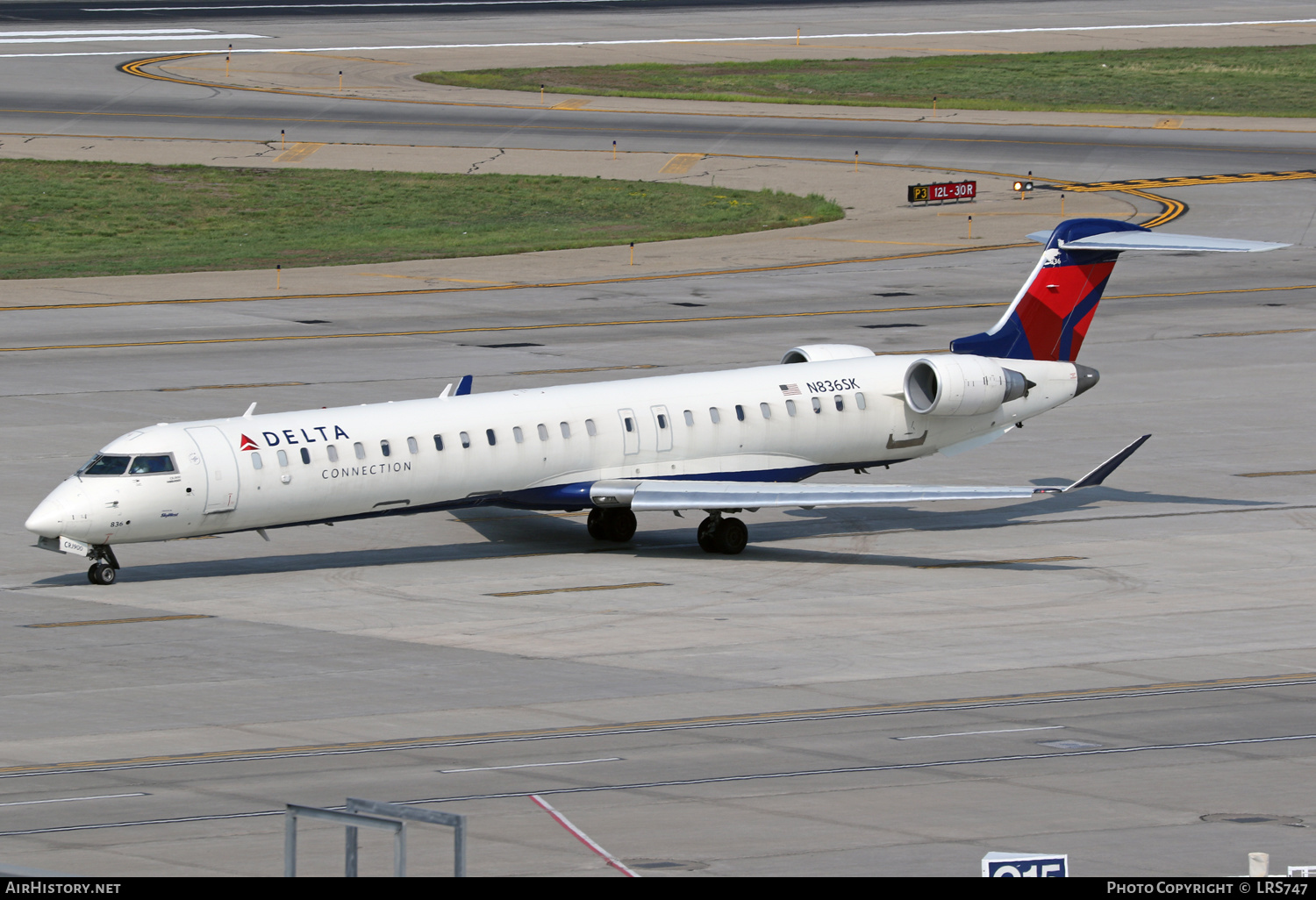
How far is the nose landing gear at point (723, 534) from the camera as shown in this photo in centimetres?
3544

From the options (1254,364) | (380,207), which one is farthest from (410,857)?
(380,207)

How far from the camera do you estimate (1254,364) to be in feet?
174

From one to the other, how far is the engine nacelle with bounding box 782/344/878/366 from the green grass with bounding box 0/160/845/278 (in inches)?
1363

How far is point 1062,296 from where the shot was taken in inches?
1577

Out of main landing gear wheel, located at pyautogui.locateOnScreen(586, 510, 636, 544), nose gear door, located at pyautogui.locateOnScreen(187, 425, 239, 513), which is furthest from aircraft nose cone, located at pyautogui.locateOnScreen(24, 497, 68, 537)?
main landing gear wheel, located at pyautogui.locateOnScreen(586, 510, 636, 544)

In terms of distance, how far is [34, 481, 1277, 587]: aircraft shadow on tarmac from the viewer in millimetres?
34438

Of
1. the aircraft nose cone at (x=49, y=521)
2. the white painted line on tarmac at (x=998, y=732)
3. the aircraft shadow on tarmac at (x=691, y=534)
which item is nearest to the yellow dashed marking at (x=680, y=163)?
the aircraft shadow on tarmac at (x=691, y=534)

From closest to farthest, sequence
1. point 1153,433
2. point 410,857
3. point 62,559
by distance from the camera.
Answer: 1. point 410,857
2. point 62,559
3. point 1153,433

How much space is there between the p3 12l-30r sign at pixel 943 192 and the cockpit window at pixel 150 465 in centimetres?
5319

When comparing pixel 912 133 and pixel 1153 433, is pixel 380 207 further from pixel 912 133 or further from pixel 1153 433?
pixel 1153 433

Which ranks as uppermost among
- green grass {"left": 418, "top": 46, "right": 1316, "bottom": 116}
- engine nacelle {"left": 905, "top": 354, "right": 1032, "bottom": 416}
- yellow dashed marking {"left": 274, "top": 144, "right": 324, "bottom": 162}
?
green grass {"left": 418, "top": 46, "right": 1316, "bottom": 116}

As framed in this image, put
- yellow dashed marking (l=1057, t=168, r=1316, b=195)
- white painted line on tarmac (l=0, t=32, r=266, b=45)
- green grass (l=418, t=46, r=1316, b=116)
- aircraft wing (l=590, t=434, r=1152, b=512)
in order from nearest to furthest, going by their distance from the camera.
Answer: aircraft wing (l=590, t=434, r=1152, b=512)
yellow dashed marking (l=1057, t=168, r=1316, b=195)
green grass (l=418, t=46, r=1316, b=116)
white painted line on tarmac (l=0, t=32, r=266, b=45)

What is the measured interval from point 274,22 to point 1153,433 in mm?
95713

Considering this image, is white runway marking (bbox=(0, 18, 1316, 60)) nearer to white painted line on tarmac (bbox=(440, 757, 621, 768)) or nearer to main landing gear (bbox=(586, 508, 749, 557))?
main landing gear (bbox=(586, 508, 749, 557))
